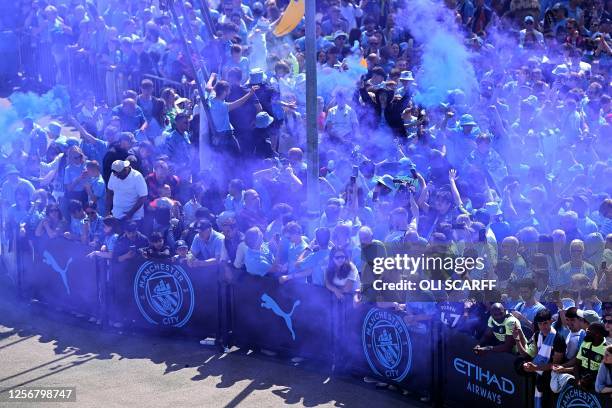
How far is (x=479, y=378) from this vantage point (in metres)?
8.78

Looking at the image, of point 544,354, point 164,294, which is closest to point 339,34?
point 164,294

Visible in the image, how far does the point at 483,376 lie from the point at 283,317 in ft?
8.94

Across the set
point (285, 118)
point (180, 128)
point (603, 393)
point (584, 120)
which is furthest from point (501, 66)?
point (603, 393)

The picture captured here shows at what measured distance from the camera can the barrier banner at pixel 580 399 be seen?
744cm

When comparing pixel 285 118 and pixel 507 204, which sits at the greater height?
pixel 285 118

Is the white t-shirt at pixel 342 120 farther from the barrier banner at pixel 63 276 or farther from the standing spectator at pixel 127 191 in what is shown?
the barrier banner at pixel 63 276

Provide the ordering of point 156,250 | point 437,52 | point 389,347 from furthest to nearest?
point 437,52 < point 156,250 < point 389,347

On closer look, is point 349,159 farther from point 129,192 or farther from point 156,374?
point 156,374

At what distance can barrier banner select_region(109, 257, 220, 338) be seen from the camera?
446 inches

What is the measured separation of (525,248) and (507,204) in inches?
58.3

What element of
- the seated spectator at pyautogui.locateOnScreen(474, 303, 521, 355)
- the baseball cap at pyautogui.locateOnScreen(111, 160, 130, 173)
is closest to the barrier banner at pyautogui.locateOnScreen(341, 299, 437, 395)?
the seated spectator at pyautogui.locateOnScreen(474, 303, 521, 355)

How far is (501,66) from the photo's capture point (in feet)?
52.4

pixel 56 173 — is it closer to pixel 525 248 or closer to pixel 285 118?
pixel 285 118

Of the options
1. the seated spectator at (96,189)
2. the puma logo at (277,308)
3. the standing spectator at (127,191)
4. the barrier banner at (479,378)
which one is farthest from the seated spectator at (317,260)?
the seated spectator at (96,189)
